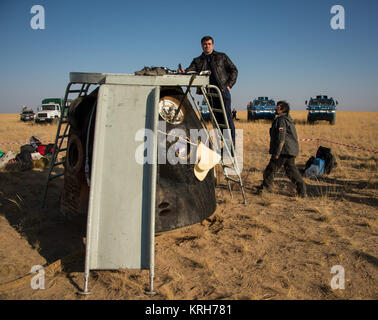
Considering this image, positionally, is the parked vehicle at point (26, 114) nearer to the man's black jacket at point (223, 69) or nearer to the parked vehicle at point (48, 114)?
the parked vehicle at point (48, 114)

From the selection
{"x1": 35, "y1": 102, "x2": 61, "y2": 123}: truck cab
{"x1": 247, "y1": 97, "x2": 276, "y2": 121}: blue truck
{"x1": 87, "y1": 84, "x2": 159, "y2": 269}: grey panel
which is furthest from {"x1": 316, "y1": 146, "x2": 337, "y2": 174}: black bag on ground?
{"x1": 35, "y1": 102, "x2": 61, "y2": 123}: truck cab

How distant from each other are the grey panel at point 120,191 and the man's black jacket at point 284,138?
11.8ft

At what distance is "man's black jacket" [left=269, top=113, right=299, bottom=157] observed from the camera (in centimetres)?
651

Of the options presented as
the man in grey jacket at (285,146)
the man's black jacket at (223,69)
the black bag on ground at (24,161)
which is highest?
the man's black jacket at (223,69)

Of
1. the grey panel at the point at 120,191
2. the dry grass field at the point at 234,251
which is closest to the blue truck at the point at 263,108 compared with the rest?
the dry grass field at the point at 234,251

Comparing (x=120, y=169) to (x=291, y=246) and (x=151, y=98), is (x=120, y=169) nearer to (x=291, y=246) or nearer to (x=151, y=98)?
(x=151, y=98)

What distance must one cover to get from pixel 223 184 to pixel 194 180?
3.67 m

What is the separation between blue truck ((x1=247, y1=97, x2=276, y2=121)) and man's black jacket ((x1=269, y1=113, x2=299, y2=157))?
2430 cm

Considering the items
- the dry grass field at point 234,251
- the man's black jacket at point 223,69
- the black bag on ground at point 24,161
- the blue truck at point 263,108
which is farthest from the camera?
the blue truck at point 263,108

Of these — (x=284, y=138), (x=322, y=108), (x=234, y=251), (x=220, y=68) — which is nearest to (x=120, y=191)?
(x=234, y=251)

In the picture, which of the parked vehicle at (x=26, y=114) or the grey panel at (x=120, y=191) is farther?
the parked vehicle at (x=26, y=114)

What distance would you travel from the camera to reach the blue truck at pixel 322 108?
2761 centimetres

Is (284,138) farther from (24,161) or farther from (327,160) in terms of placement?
(24,161)

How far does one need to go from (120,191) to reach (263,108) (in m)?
28.5
